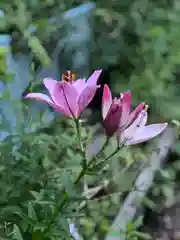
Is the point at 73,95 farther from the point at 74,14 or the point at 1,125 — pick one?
the point at 74,14

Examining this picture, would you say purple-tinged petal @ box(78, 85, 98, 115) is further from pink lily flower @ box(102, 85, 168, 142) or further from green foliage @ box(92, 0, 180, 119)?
green foliage @ box(92, 0, 180, 119)

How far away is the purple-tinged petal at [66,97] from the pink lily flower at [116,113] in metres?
0.04

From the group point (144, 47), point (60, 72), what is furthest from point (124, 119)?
point (144, 47)

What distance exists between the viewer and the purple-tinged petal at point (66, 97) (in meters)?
0.69

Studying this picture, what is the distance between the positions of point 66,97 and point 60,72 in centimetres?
92

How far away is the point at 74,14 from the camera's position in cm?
159

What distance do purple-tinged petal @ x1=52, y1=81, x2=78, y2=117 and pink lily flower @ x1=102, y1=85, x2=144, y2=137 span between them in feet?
0.14

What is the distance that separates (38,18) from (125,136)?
2.78 ft

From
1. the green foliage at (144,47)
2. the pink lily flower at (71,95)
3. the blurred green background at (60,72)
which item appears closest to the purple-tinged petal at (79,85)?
the pink lily flower at (71,95)

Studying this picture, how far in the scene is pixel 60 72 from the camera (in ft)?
5.27

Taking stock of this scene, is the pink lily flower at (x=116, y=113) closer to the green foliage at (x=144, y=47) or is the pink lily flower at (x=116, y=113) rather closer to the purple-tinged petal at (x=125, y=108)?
the purple-tinged petal at (x=125, y=108)

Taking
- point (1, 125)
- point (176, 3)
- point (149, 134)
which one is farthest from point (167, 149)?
point (149, 134)

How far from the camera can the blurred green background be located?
0.91 m

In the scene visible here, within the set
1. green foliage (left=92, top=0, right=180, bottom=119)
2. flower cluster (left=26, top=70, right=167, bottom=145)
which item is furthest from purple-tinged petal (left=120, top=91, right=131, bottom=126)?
green foliage (left=92, top=0, right=180, bottom=119)
